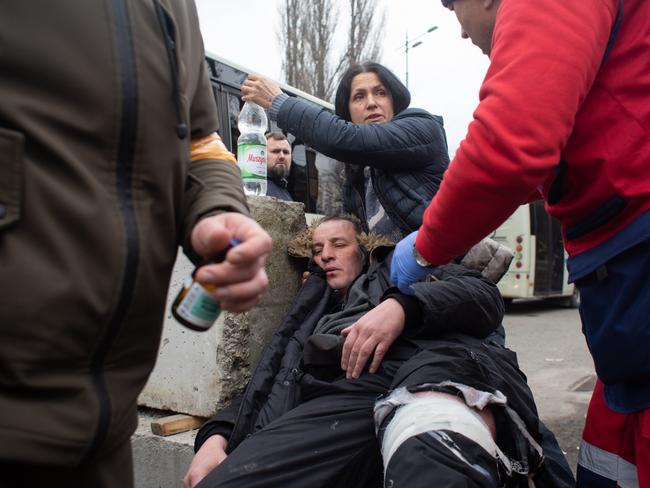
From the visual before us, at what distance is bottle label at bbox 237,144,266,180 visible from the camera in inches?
109

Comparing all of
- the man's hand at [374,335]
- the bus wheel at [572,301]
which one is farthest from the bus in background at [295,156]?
the bus wheel at [572,301]

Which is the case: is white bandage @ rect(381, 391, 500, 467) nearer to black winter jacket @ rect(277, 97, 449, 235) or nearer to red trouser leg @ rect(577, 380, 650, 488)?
red trouser leg @ rect(577, 380, 650, 488)

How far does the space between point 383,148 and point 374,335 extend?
2.84ft

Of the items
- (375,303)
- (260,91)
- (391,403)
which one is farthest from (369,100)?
(391,403)

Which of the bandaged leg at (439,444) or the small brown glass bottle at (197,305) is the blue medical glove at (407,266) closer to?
the bandaged leg at (439,444)

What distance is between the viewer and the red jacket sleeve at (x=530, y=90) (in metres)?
1.06

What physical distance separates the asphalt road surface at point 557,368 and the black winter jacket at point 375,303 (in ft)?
4.53

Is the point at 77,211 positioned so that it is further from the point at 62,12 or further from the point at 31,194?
the point at 62,12

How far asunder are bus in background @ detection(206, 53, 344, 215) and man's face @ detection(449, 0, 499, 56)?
3937 millimetres

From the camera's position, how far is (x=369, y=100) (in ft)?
9.23

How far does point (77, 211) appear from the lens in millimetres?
794

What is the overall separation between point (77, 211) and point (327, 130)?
1.68 metres

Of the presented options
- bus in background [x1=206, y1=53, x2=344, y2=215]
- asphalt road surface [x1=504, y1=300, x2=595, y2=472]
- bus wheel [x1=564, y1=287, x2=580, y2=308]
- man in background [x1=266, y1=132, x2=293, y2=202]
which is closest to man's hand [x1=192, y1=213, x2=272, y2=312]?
asphalt road surface [x1=504, y1=300, x2=595, y2=472]

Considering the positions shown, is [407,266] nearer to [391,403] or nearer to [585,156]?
[391,403]
